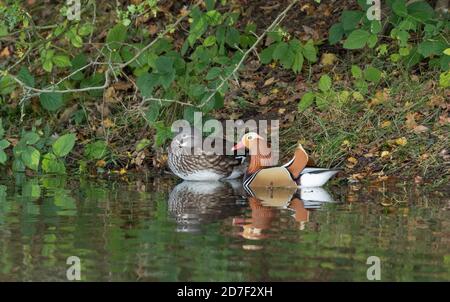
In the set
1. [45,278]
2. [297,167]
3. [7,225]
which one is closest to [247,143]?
[297,167]

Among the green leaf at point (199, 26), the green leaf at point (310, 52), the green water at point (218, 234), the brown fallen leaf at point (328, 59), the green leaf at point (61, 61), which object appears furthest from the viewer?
the brown fallen leaf at point (328, 59)

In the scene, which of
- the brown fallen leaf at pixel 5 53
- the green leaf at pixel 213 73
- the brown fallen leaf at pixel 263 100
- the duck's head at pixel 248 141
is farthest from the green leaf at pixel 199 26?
the brown fallen leaf at pixel 5 53

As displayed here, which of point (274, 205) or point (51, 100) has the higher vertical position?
point (51, 100)

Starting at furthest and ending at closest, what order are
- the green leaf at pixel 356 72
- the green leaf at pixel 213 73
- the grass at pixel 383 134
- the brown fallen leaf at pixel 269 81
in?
the brown fallen leaf at pixel 269 81, the green leaf at pixel 356 72, the green leaf at pixel 213 73, the grass at pixel 383 134

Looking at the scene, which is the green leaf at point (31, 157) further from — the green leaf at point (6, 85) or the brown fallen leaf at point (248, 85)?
the brown fallen leaf at point (248, 85)

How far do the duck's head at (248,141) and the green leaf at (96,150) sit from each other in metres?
1.63

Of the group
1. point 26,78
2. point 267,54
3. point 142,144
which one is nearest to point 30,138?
point 26,78

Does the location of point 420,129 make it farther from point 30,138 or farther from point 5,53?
point 5,53

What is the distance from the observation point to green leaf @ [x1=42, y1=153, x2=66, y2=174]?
1297 centimetres

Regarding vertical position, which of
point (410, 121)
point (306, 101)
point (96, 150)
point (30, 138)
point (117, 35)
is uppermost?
point (117, 35)

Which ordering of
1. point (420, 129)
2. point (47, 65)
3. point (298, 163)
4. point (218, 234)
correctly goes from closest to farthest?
point (218, 234), point (298, 163), point (420, 129), point (47, 65)

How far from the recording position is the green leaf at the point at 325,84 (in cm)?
1322

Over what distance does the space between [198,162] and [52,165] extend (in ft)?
5.32

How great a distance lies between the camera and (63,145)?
13016 mm
